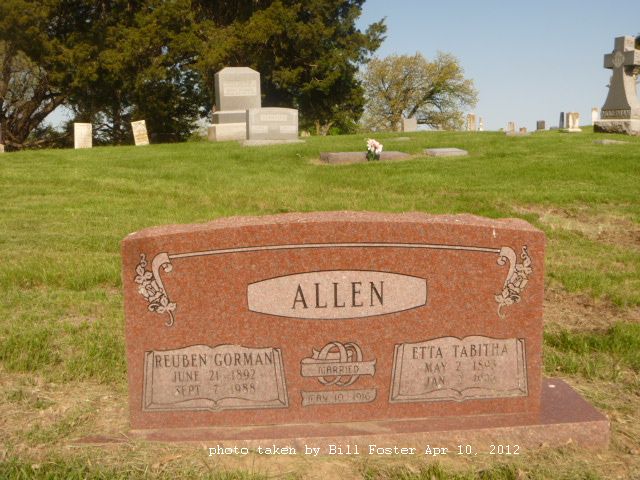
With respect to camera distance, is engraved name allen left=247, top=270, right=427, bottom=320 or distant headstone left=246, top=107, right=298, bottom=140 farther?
distant headstone left=246, top=107, right=298, bottom=140

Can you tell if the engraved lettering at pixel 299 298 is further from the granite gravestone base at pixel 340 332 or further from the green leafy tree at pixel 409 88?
the green leafy tree at pixel 409 88

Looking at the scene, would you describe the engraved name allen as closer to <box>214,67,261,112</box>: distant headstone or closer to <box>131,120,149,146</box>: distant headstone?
<box>214,67,261,112</box>: distant headstone

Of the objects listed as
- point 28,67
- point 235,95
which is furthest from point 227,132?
point 28,67

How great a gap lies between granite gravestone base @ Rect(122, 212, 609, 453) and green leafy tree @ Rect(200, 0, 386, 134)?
2606 centimetres

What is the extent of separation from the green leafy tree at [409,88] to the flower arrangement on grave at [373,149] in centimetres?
3516

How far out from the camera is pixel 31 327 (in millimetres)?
4953

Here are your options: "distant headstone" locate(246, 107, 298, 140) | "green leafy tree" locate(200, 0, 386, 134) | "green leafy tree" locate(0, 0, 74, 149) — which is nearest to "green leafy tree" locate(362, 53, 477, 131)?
"green leafy tree" locate(200, 0, 386, 134)

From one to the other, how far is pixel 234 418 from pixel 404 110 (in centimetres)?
4717

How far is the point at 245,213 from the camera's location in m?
9.57

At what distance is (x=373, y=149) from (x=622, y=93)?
1063 cm

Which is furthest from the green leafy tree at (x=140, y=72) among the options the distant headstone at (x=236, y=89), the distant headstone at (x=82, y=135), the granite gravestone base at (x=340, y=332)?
the granite gravestone base at (x=340, y=332)

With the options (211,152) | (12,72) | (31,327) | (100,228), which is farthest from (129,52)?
(31,327)

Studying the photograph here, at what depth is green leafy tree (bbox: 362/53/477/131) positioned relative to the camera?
1898 inches

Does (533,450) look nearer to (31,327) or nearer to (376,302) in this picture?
(376,302)
